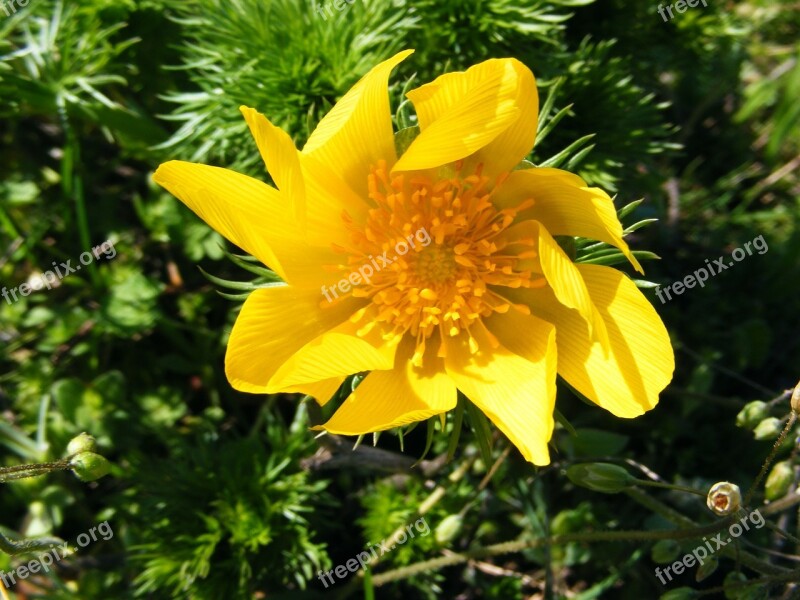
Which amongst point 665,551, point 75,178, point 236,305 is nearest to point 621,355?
point 665,551

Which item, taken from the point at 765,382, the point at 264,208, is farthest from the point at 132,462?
the point at 765,382

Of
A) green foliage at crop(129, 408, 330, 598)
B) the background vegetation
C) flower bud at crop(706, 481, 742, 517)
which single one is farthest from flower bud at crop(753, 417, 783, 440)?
green foliage at crop(129, 408, 330, 598)

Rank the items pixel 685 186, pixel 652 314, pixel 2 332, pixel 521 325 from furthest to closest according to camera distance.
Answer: pixel 685 186
pixel 2 332
pixel 521 325
pixel 652 314

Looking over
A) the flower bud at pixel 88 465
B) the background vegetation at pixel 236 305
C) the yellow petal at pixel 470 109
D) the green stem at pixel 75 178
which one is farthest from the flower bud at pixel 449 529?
the green stem at pixel 75 178

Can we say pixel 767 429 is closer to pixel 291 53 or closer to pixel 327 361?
pixel 327 361

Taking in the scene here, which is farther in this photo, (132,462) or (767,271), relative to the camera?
(767,271)

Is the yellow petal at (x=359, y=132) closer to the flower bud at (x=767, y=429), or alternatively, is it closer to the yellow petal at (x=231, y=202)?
the yellow petal at (x=231, y=202)

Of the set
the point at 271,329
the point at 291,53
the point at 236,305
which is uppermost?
the point at 291,53

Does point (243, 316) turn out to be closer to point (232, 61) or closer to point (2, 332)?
point (232, 61)
